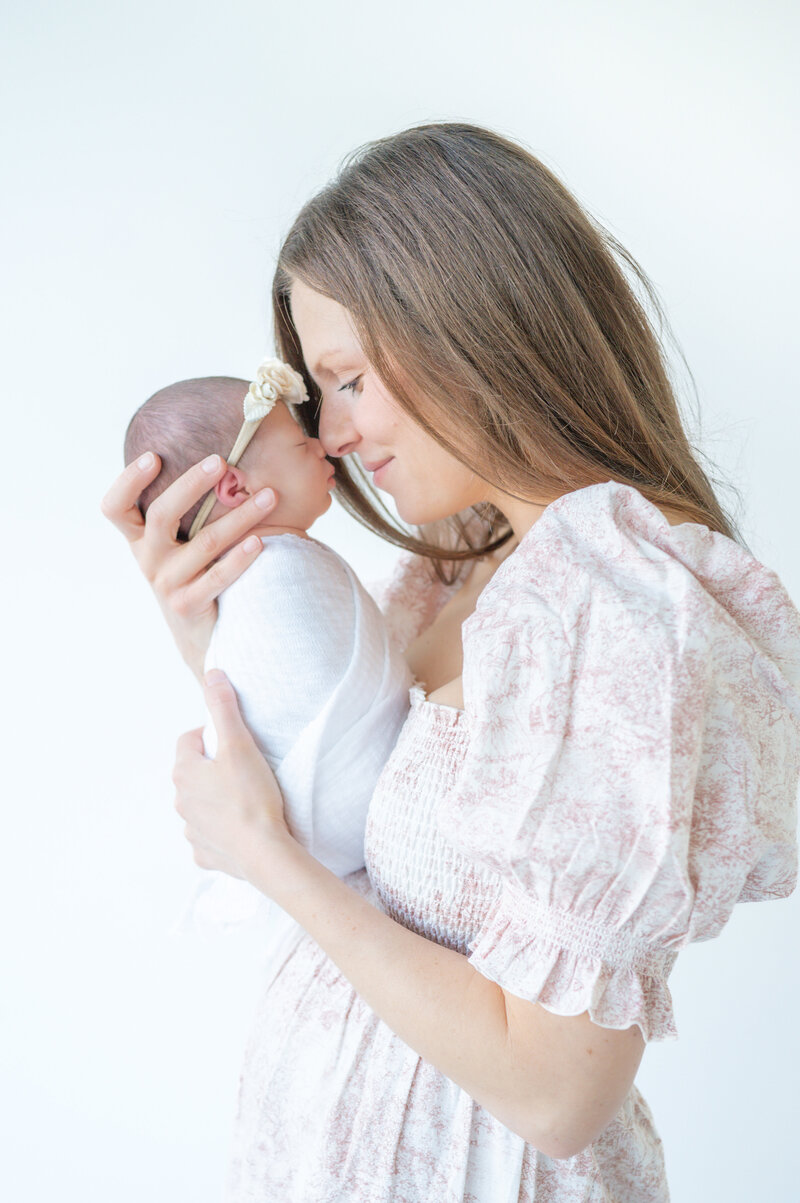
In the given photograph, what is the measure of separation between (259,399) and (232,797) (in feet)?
1.65

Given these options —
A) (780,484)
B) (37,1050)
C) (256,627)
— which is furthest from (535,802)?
(37,1050)

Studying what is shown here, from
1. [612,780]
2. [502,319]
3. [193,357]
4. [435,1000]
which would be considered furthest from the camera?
[193,357]

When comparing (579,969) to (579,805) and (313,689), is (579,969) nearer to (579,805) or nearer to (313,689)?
(579,805)

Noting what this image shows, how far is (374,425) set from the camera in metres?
1.22

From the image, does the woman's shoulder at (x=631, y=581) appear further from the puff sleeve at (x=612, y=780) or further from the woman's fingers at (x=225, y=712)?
the woman's fingers at (x=225, y=712)

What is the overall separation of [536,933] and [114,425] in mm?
1475

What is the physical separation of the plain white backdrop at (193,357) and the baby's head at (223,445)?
691mm

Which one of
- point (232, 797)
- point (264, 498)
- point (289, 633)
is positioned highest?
point (264, 498)

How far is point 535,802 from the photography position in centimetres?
84

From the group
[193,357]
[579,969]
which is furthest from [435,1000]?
[193,357]

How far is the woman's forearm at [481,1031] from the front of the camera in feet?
2.86

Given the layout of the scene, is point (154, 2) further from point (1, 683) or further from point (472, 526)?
point (1, 683)

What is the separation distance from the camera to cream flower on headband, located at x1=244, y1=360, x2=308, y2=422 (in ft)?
4.23

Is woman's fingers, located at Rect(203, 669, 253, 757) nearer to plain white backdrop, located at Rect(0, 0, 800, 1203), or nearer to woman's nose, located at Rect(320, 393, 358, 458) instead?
woman's nose, located at Rect(320, 393, 358, 458)
